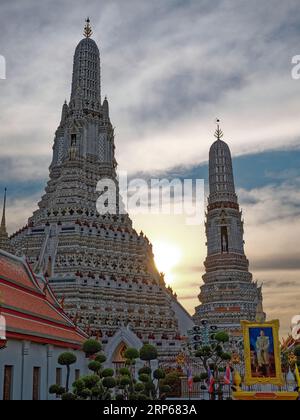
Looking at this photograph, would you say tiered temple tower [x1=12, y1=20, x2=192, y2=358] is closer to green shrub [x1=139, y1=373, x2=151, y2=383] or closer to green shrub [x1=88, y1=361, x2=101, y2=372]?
green shrub [x1=139, y1=373, x2=151, y2=383]

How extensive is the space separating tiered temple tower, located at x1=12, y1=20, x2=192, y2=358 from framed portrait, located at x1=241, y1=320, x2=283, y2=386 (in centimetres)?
2027

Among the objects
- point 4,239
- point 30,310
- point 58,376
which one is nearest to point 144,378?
point 58,376

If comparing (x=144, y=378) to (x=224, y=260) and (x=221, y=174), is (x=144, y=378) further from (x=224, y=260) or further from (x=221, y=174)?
(x=221, y=174)

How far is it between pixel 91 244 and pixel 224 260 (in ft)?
76.0

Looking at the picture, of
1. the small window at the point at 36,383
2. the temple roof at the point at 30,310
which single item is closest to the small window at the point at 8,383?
the temple roof at the point at 30,310

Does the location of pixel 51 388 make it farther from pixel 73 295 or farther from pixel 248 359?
pixel 73 295

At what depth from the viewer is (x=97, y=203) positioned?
224 feet

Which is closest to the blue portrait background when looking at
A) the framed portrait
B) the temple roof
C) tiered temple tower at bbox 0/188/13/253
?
the framed portrait

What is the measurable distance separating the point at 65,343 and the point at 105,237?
34623 millimetres

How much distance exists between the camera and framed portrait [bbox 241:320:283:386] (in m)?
29.2

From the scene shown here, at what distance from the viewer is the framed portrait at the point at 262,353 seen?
29.2 metres

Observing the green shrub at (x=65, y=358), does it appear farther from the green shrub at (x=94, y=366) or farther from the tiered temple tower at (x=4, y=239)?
the tiered temple tower at (x=4, y=239)

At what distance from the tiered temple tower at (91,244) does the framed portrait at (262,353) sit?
66.5 ft
